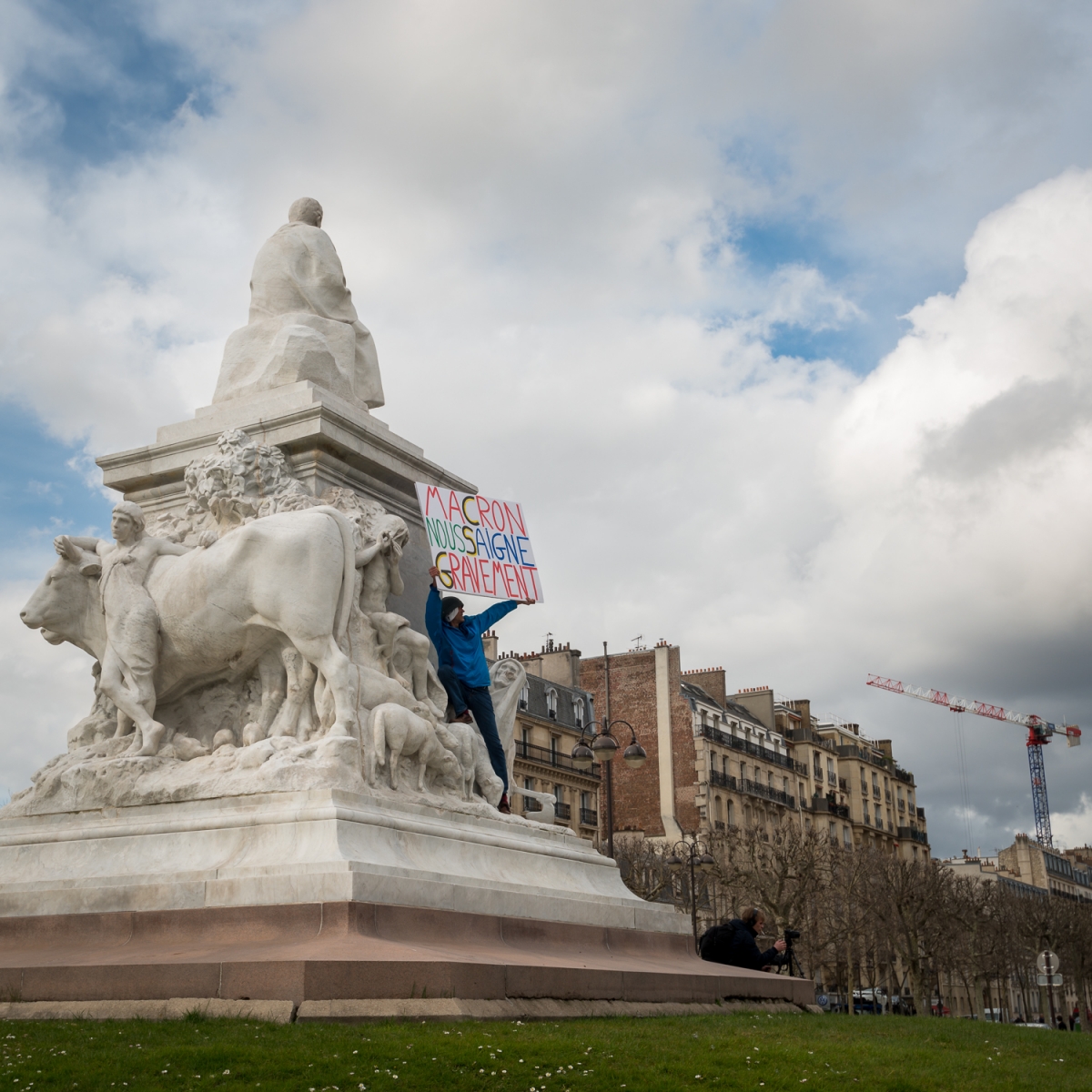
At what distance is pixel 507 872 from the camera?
10.5m

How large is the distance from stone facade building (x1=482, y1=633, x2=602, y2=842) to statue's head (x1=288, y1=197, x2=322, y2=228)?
39.0m

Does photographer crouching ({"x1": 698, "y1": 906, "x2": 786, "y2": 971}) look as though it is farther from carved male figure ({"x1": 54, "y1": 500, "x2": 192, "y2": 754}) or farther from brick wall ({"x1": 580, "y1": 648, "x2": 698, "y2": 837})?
brick wall ({"x1": 580, "y1": 648, "x2": 698, "y2": 837})

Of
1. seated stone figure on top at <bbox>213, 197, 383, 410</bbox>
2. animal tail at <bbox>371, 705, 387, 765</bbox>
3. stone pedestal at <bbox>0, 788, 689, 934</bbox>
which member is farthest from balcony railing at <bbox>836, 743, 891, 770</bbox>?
animal tail at <bbox>371, 705, 387, 765</bbox>

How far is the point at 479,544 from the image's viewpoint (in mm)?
12539

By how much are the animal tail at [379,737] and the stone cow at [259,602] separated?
21 centimetres

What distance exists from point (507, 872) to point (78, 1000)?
351 centimetres

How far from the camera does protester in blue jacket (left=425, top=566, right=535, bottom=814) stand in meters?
11.9

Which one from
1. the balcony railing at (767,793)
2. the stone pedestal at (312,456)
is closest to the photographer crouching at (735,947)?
the stone pedestal at (312,456)

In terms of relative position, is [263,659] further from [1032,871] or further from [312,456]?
[1032,871]

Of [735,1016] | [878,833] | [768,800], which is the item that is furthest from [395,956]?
[878,833]

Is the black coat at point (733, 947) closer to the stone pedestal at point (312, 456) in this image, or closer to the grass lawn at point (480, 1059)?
the stone pedestal at point (312, 456)

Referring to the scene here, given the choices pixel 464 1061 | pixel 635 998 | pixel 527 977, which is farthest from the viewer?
pixel 635 998

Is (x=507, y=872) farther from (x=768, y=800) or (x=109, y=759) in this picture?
(x=768, y=800)

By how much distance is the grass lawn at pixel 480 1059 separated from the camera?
587 cm
